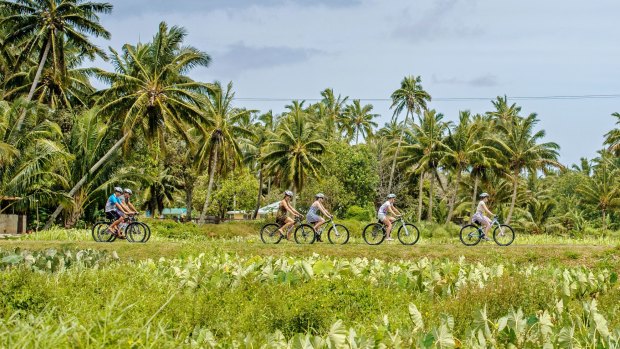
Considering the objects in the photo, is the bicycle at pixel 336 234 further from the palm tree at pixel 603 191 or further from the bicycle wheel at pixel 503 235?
the palm tree at pixel 603 191

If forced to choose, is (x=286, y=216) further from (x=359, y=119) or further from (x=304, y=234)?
(x=359, y=119)

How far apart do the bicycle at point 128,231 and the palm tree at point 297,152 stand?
900 inches

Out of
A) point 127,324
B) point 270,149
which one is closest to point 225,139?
point 270,149

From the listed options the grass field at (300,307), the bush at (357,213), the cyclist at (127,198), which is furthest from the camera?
the bush at (357,213)

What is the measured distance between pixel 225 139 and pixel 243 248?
21.4m

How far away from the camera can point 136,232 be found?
690 inches

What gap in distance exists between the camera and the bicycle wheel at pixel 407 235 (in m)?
17.2

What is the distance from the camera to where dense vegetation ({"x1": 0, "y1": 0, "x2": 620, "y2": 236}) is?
2600cm

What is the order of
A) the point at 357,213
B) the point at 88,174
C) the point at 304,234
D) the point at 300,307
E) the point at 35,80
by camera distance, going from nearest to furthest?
1. the point at 300,307
2. the point at 304,234
3. the point at 35,80
4. the point at 88,174
5. the point at 357,213

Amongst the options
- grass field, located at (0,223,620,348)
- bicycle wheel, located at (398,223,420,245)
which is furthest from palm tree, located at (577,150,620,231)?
grass field, located at (0,223,620,348)

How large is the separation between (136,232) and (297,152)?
23.9 meters

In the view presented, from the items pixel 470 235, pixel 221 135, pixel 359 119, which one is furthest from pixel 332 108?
pixel 470 235

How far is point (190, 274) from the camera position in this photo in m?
7.62

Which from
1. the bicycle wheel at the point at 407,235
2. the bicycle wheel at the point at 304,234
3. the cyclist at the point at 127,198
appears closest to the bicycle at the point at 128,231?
the cyclist at the point at 127,198
